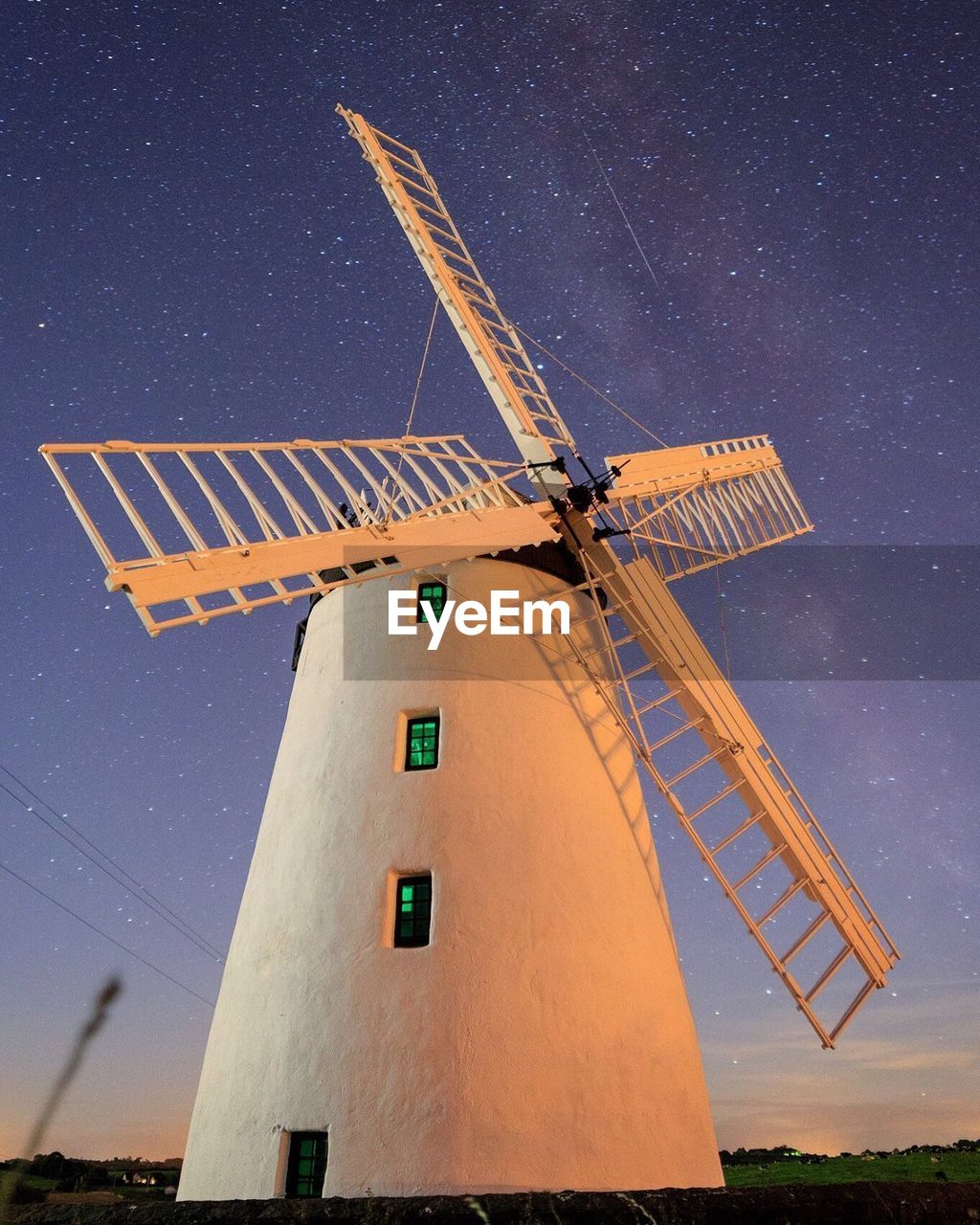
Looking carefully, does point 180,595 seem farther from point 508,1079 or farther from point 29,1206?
point 508,1079

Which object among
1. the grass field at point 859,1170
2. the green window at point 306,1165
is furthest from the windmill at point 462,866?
the grass field at point 859,1170

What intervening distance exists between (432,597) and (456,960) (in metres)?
5.81

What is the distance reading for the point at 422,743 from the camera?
1403cm

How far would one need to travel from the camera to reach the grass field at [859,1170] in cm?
2791

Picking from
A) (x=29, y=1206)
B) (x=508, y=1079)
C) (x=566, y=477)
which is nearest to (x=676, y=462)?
(x=566, y=477)

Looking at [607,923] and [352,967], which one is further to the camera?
[607,923]

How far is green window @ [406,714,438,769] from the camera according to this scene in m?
13.8

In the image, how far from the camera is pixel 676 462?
63.6 feet

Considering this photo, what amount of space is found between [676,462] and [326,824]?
10.6m

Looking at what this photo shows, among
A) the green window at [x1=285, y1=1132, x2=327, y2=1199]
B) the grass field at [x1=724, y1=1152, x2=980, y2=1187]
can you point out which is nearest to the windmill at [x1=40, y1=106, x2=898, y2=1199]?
the green window at [x1=285, y1=1132, x2=327, y2=1199]

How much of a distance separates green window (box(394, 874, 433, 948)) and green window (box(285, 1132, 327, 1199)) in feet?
7.89

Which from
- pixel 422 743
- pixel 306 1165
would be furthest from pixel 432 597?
pixel 306 1165

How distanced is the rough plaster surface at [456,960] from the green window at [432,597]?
235 mm

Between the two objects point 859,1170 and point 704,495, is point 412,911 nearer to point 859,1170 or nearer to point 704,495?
point 704,495
